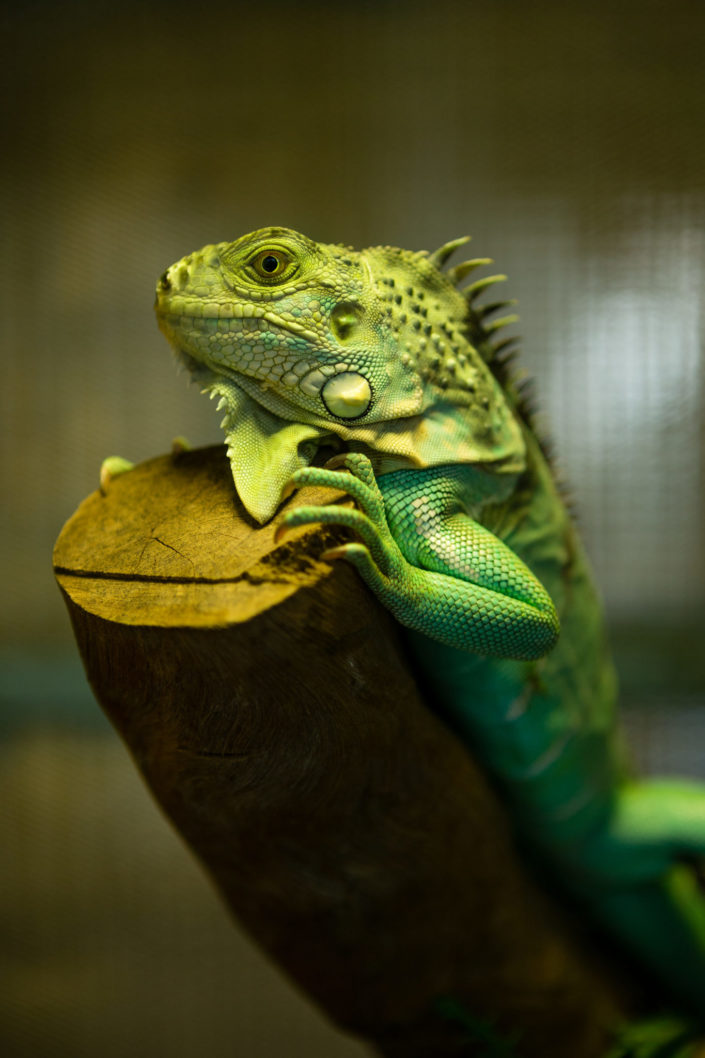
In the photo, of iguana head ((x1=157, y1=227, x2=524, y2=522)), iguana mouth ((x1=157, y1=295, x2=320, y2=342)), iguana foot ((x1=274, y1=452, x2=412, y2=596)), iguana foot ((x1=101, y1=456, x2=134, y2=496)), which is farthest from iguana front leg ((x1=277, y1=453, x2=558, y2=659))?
iguana foot ((x1=101, y1=456, x2=134, y2=496))

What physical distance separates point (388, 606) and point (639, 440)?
97.2 inches

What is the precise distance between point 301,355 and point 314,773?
0.80 meters

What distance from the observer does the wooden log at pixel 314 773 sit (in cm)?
129

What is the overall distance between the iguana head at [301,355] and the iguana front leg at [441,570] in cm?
11

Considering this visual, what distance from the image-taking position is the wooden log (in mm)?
1290

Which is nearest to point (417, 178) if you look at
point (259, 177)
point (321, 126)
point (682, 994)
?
point (321, 126)

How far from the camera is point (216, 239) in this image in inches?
126

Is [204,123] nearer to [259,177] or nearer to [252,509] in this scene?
[259,177]

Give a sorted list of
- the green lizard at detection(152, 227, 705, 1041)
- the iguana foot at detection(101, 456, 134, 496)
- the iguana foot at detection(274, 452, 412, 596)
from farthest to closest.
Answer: the iguana foot at detection(101, 456, 134, 496)
the green lizard at detection(152, 227, 705, 1041)
the iguana foot at detection(274, 452, 412, 596)

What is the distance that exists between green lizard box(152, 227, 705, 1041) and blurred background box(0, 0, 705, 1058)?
171cm

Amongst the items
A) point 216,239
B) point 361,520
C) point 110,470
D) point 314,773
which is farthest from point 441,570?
point 216,239

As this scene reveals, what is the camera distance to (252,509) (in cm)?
140

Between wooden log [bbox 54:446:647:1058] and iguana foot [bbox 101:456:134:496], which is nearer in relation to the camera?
wooden log [bbox 54:446:647:1058]

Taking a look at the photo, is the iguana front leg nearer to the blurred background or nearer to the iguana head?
the iguana head
